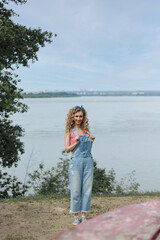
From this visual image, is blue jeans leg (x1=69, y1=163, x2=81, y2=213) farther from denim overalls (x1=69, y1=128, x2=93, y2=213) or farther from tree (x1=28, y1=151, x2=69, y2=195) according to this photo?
tree (x1=28, y1=151, x2=69, y2=195)

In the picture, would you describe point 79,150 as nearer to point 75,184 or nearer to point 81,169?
point 81,169

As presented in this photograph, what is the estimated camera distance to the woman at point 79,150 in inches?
223

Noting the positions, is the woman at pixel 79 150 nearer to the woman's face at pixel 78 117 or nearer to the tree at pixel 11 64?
the woman's face at pixel 78 117

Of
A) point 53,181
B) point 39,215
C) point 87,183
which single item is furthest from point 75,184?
point 53,181

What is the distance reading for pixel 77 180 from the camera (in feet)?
18.9

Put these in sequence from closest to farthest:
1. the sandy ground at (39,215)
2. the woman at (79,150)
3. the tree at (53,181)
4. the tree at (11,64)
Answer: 1. the woman at (79,150)
2. the sandy ground at (39,215)
3. the tree at (11,64)
4. the tree at (53,181)

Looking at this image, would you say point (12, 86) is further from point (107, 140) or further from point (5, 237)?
point (107, 140)

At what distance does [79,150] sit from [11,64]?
316 inches

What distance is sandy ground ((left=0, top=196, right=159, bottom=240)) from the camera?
255 inches

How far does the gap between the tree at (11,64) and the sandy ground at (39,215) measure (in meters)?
3.37

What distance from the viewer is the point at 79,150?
5.64 meters

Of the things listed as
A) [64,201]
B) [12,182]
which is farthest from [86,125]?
[12,182]

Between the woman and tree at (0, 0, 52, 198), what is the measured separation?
513cm

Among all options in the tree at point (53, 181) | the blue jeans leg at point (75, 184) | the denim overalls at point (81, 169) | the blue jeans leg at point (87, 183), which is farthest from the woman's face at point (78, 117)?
the tree at point (53, 181)
